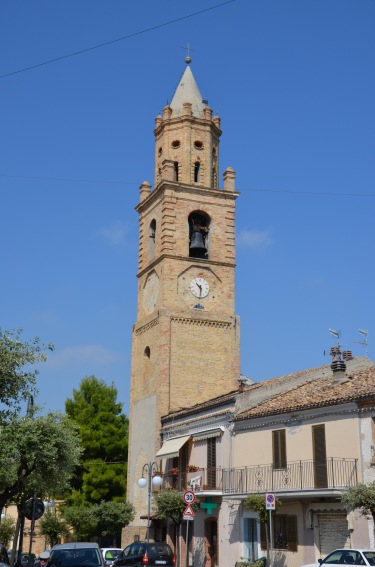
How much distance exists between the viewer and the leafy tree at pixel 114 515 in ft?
126

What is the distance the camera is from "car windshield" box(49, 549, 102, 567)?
17328 mm

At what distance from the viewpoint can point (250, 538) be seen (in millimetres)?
28531

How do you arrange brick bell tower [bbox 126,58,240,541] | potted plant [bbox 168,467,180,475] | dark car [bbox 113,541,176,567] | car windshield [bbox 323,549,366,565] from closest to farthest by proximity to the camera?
car windshield [bbox 323,549,366,565]
dark car [bbox 113,541,176,567]
potted plant [bbox 168,467,180,475]
brick bell tower [bbox 126,58,240,541]

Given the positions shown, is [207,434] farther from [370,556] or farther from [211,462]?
[370,556]

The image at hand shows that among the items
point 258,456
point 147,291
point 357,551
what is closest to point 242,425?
point 258,456

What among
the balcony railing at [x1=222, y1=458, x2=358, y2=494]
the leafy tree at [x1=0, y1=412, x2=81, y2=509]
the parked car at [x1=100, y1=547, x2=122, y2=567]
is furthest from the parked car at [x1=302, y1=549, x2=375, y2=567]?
the parked car at [x1=100, y1=547, x2=122, y2=567]

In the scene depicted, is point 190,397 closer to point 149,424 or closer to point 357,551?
point 149,424

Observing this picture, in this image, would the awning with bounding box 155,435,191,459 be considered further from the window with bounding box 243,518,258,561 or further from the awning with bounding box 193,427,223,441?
the window with bounding box 243,518,258,561

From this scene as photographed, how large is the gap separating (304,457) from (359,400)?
3415mm

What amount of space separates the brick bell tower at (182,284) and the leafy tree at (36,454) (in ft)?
45.2

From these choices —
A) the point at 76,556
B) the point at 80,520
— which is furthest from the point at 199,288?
the point at 76,556

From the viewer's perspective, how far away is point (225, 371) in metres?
41.1

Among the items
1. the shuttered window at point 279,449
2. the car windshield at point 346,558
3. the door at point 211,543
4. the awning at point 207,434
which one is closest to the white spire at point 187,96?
the awning at point 207,434

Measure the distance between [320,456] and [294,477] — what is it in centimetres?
151
